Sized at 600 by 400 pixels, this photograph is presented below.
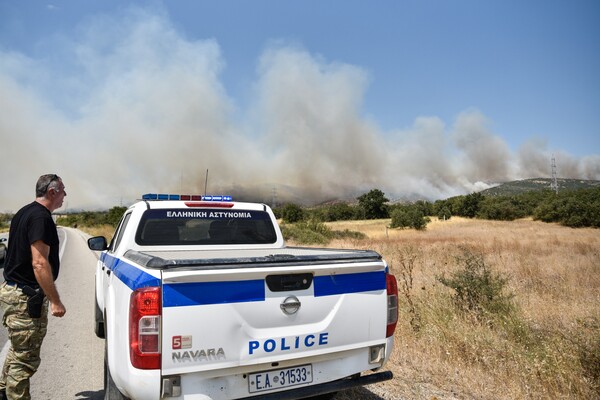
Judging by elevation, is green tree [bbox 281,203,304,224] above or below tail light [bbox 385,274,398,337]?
above

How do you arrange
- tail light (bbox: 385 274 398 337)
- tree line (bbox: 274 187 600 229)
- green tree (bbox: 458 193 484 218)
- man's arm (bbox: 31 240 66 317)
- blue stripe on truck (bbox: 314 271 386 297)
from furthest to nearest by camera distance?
green tree (bbox: 458 193 484 218)
tree line (bbox: 274 187 600 229)
tail light (bbox: 385 274 398 337)
man's arm (bbox: 31 240 66 317)
blue stripe on truck (bbox: 314 271 386 297)

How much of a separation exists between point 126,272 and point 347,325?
156 centimetres

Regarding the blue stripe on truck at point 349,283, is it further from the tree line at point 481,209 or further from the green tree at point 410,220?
the green tree at point 410,220

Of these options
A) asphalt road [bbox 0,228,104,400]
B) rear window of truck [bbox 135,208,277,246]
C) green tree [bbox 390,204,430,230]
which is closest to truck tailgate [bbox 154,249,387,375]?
rear window of truck [bbox 135,208,277,246]

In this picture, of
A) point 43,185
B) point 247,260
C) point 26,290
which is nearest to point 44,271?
point 26,290

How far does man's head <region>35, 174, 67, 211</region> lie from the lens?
3158mm

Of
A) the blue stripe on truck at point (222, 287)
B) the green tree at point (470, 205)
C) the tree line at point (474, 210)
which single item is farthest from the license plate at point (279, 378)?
the green tree at point (470, 205)

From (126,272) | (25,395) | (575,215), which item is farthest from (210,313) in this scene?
(575,215)

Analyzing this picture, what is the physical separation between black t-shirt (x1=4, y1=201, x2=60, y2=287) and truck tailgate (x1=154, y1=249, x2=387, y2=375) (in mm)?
1186

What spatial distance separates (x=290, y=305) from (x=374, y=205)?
84.3 m

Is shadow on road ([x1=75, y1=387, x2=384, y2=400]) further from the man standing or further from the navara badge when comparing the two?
the navara badge

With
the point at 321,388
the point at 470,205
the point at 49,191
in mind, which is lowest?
the point at 321,388

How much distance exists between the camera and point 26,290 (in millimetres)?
3061

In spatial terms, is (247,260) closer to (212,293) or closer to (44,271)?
(212,293)
